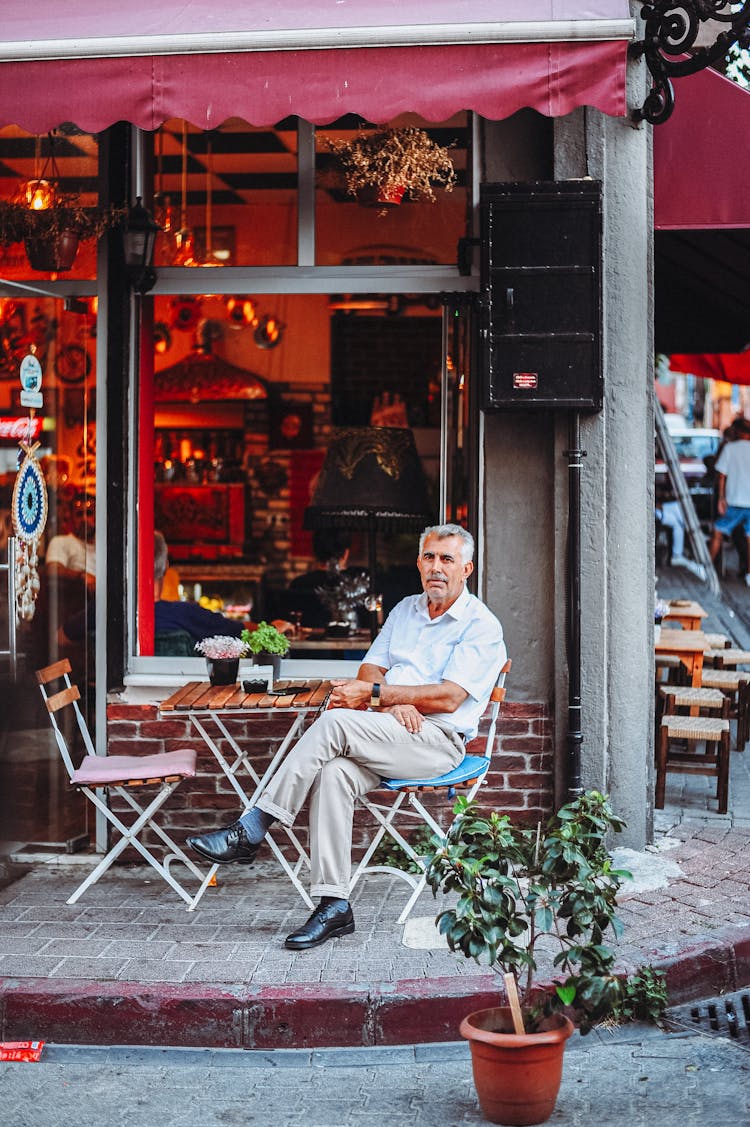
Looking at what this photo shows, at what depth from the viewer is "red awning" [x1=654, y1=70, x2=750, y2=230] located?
6562 mm

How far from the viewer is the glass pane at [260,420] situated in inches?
387

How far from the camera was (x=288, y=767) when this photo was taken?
540 cm

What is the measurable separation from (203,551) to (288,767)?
6046 mm

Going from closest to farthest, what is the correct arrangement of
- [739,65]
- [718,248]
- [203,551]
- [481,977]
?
[481,977]
[718,248]
[739,65]
[203,551]

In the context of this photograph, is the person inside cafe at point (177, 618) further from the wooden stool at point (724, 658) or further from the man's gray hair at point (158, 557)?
the wooden stool at point (724, 658)

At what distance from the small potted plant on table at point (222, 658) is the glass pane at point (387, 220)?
6.28 ft

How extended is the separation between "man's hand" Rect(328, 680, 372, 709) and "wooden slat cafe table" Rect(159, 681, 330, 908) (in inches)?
5.6

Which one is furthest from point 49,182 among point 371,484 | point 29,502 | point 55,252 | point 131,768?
point 131,768

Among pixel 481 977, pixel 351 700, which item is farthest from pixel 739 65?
pixel 481 977

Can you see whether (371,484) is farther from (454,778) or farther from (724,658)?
(724,658)

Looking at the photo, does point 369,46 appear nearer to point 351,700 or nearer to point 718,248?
point 351,700

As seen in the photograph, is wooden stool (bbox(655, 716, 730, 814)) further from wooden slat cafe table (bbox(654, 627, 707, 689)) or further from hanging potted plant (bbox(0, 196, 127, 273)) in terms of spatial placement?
hanging potted plant (bbox(0, 196, 127, 273))

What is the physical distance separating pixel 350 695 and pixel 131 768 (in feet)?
3.39

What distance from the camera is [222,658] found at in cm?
611
